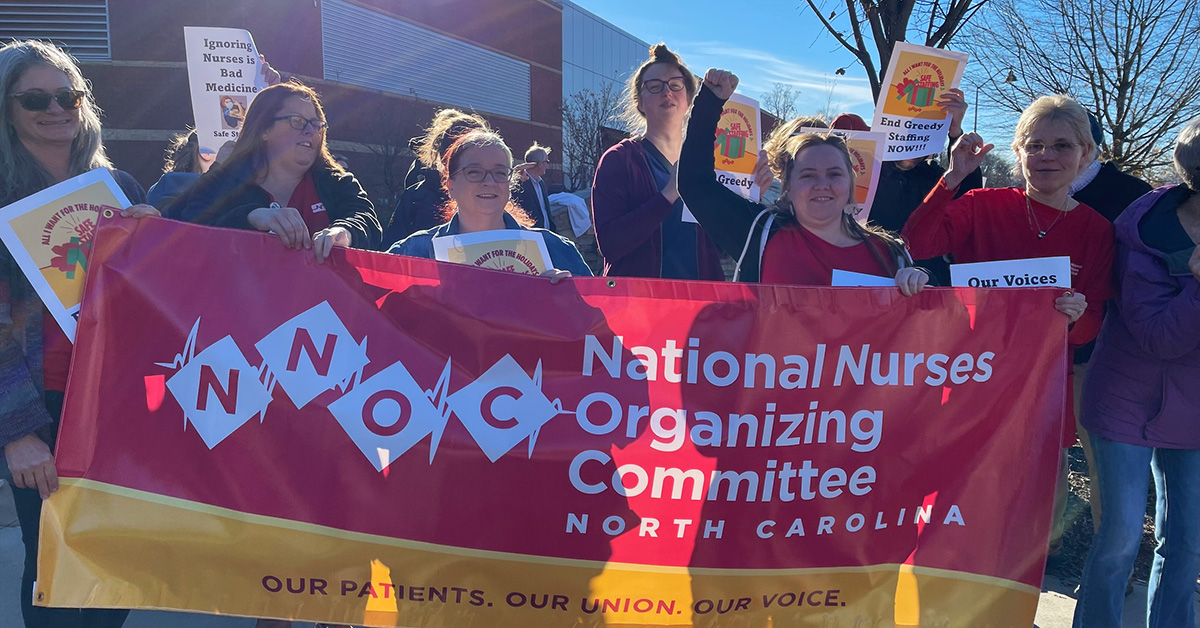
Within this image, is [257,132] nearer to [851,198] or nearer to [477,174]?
[477,174]

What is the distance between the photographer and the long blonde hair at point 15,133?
2.27 metres

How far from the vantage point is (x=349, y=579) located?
7.45ft

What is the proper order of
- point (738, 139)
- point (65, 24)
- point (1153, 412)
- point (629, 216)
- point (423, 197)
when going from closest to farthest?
point (1153, 412) < point (629, 216) < point (738, 139) < point (423, 197) < point (65, 24)

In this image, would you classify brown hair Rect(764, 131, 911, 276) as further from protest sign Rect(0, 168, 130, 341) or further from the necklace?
protest sign Rect(0, 168, 130, 341)

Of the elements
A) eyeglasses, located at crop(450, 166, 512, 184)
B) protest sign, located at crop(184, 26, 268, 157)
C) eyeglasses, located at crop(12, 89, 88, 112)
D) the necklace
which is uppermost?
protest sign, located at crop(184, 26, 268, 157)

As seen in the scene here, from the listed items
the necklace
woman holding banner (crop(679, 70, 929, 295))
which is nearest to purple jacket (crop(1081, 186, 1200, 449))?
the necklace

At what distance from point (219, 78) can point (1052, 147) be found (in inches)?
166

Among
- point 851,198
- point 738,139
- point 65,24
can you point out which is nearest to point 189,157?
point 738,139

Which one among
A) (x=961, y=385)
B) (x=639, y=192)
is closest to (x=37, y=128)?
(x=639, y=192)

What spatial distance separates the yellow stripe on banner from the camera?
2.20 m

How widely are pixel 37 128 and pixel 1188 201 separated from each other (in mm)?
3898

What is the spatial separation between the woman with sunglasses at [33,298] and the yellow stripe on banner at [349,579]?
192mm

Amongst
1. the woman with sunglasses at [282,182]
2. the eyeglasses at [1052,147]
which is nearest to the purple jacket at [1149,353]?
the eyeglasses at [1052,147]

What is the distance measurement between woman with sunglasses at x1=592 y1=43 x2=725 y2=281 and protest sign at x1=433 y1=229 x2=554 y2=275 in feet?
1.84
